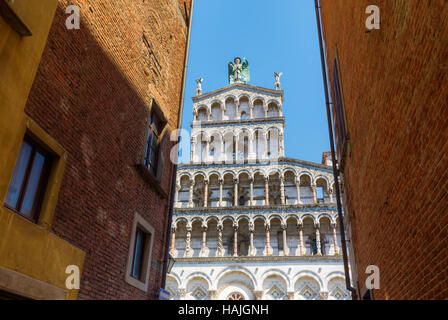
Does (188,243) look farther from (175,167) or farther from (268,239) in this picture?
(175,167)

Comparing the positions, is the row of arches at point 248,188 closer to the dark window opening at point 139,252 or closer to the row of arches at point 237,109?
the row of arches at point 237,109

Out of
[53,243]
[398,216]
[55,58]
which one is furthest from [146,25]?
[398,216]

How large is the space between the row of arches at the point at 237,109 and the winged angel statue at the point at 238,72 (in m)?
3.33

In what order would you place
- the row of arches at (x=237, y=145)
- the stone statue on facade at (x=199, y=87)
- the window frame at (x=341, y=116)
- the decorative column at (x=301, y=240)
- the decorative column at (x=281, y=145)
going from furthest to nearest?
1. the stone statue on facade at (x=199, y=87)
2. the row of arches at (x=237, y=145)
3. the decorative column at (x=281, y=145)
4. the decorative column at (x=301, y=240)
5. the window frame at (x=341, y=116)

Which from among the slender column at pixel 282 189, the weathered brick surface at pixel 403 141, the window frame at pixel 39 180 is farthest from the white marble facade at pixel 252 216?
the window frame at pixel 39 180

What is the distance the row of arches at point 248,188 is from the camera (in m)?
30.6

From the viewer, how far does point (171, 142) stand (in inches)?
494

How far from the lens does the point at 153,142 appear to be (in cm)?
1128

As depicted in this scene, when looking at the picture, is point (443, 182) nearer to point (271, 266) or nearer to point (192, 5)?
point (192, 5)

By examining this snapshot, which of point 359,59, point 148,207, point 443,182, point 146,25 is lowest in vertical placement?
point 443,182

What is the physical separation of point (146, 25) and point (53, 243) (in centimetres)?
725

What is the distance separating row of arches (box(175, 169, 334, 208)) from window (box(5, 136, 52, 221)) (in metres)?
24.5

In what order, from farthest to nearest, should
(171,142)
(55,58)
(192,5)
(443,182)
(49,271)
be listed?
(192,5) < (171,142) < (55,58) < (49,271) < (443,182)

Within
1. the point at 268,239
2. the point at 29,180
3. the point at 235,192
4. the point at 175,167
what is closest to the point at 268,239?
the point at 268,239
